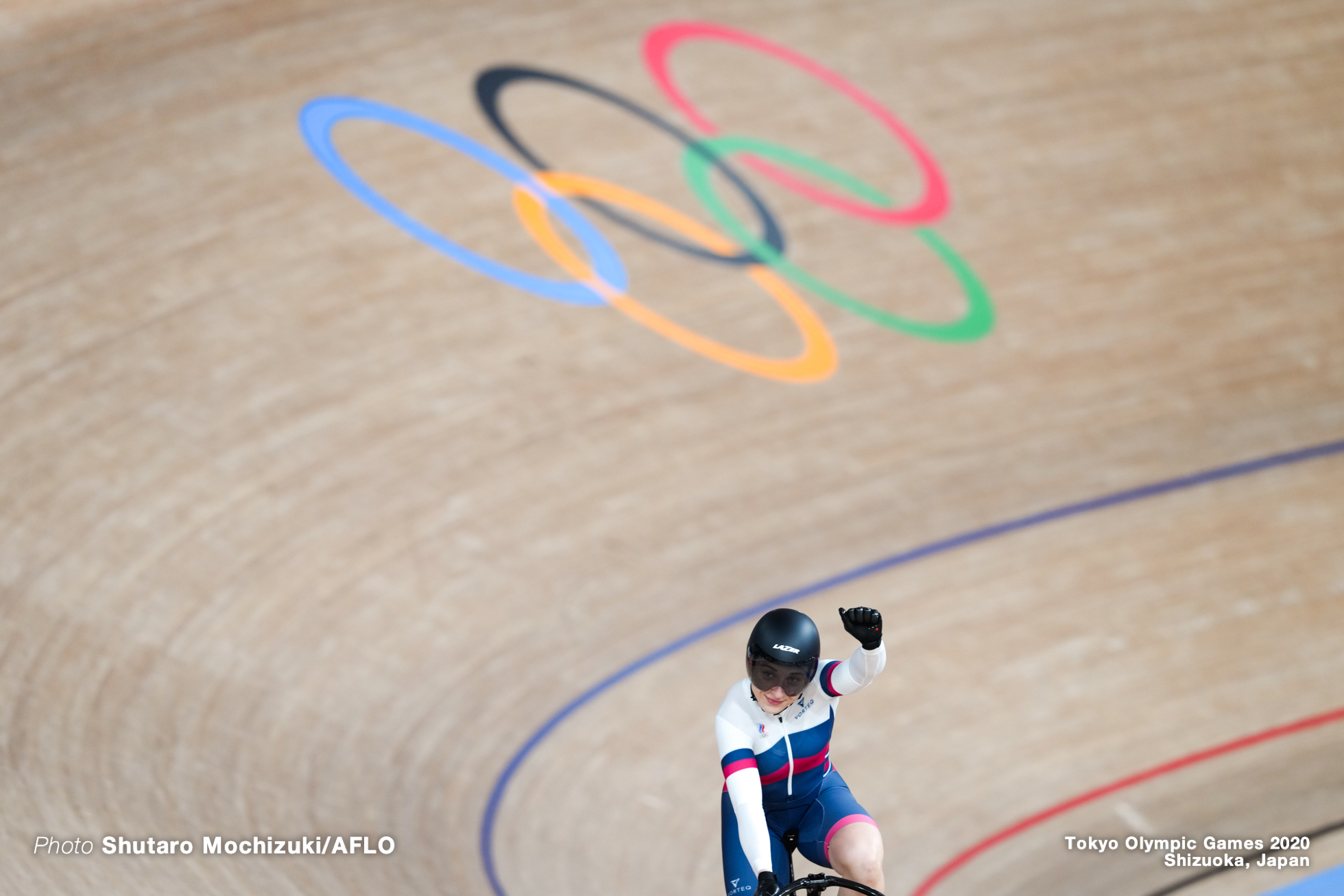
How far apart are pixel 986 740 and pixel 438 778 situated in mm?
1669

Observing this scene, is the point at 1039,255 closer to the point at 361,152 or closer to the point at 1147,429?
the point at 1147,429

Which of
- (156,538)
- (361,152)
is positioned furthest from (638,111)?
(156,538)

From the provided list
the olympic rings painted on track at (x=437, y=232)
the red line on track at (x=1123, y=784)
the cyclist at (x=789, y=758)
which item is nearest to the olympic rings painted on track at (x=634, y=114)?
the olympic rings painted on track at (x=437, y=232)

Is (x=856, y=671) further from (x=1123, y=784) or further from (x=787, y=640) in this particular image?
(x=1123, y=784)

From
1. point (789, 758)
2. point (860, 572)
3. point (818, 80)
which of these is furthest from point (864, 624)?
point (818, 80)

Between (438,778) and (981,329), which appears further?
(981,329)

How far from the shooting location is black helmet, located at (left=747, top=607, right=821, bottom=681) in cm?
226

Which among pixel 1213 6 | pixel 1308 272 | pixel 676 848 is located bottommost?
pixel 676 848

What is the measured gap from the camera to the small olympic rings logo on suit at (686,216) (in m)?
5.18

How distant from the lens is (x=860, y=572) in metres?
4.49

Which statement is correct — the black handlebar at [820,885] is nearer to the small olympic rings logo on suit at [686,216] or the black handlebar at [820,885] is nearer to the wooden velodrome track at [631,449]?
the wooden velodrome track at [631,449]

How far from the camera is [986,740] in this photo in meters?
3.91

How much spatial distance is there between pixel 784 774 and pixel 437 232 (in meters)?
3.37

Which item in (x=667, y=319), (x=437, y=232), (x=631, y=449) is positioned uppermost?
(x=437, y=232)
